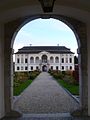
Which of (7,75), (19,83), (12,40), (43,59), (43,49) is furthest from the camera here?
(43,49)

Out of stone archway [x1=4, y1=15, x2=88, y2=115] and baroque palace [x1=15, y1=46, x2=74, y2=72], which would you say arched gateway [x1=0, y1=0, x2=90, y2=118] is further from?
baroque palace [x1=15, y1=46, x2=74, y2=72]

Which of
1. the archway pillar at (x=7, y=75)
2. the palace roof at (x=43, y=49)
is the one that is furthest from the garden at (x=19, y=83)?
the palace roof at (x=43, y=49)

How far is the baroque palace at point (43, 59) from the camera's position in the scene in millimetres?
88062

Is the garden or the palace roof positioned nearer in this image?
the garden

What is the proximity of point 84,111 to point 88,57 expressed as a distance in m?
1.49

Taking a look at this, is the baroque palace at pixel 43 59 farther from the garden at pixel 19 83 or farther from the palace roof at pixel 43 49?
the garden at pixel 19 83

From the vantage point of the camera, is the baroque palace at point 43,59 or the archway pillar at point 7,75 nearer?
the archway pillar at point 7,75

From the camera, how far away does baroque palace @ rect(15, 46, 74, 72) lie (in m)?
88.1

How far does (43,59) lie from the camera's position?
92062mm

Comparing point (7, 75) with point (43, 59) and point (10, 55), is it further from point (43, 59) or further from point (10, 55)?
point (43, 59)

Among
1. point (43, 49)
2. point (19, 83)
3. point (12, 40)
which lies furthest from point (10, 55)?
point (43, 49)

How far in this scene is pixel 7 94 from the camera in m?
9.15

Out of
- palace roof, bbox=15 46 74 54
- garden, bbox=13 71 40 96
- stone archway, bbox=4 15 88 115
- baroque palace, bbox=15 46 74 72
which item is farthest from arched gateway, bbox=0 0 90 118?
palace roof, bbox=15 46 74 54

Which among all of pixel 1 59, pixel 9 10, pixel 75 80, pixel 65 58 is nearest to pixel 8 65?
pixel 1 59
